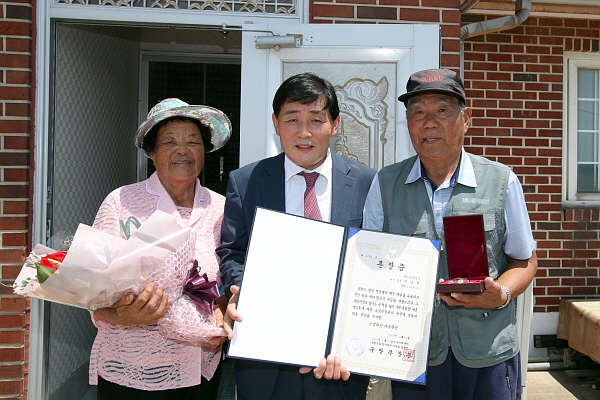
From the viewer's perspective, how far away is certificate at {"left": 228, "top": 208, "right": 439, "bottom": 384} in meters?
1.80

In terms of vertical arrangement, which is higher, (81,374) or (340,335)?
(340,335)

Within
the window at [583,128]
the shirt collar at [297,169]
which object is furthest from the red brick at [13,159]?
the window at [583,128]

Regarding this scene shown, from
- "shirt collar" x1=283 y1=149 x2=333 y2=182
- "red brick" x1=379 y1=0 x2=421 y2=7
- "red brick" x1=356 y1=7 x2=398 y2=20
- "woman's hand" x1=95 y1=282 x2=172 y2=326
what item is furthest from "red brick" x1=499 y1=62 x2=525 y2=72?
"woman's hand" x1=95 y1=282 x2=172 y2=326

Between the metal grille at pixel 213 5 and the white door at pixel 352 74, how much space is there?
0.25m

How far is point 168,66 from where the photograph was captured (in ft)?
19.2

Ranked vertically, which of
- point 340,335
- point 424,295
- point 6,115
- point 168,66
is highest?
point 168,66

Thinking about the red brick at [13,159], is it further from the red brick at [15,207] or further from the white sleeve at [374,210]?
the white sleeve at [374,210]

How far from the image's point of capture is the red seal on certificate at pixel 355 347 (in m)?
1.80

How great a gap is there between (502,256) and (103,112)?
3.77 meters

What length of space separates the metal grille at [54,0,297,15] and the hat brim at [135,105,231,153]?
108cm

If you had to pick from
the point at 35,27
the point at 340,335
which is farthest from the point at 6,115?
the point at 340,335

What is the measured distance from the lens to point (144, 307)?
1.91 metres

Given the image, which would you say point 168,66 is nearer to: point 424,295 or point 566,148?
point 566,148

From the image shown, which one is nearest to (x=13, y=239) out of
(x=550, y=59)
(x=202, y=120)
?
(x=202, y=120)
